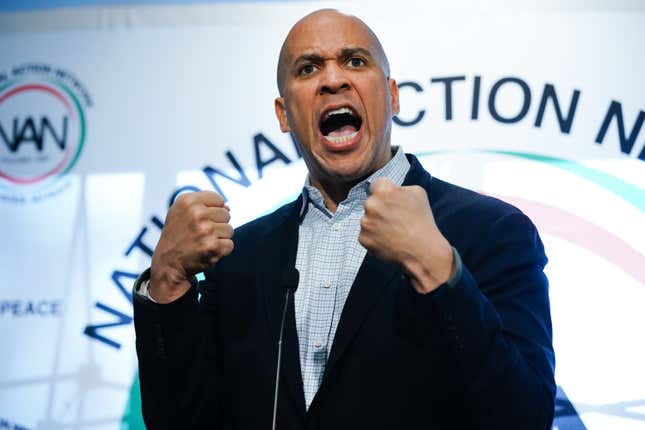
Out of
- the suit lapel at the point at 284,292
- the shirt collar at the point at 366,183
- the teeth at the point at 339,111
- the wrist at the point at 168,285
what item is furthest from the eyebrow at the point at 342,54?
the wrist at the point at 168,285

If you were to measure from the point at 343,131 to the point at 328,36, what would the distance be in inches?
9.2

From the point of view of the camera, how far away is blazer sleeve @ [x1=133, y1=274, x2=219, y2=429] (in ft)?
4.53

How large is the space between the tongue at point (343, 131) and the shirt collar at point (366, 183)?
115 millimetres

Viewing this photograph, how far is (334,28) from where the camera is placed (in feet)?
5.35

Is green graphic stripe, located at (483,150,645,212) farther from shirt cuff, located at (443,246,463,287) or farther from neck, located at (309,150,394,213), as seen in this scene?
shirt cuff, located at (443,246,463,287)

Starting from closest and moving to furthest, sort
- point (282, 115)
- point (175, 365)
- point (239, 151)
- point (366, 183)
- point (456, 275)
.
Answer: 1. point (456, 275)
2. point (175, 365)
3. point (366, 183)
4. point (282, 115)
5. point (239, 151)

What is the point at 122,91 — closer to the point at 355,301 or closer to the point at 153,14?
the point at 153,14

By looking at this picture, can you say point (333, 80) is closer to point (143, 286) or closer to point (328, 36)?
point (328, 36)

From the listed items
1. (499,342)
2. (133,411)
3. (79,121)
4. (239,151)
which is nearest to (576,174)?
(239,151)

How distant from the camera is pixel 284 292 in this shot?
4.74ft

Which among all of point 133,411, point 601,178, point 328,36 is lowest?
point 133,411

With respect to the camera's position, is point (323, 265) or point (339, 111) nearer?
point (323, 265)

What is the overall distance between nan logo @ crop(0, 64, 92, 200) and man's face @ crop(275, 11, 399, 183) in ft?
4.49

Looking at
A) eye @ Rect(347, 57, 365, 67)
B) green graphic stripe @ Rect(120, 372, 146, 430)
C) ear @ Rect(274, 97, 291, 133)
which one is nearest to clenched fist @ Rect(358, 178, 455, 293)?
eye @ Rect(347, 57, 365, 67)
